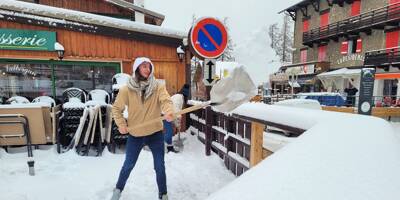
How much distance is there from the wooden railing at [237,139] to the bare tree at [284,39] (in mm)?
52677

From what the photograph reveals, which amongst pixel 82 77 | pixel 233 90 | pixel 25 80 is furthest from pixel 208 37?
pixel 25 80

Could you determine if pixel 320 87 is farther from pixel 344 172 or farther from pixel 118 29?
pixel 344 172

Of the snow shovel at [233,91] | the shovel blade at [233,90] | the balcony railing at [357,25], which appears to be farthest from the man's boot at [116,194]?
A: the balcony railing at [357,25]

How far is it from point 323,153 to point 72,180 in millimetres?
3986

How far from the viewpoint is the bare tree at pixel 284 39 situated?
57.0m

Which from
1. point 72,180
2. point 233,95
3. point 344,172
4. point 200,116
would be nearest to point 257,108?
point 233,95

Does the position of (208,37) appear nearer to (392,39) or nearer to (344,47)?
(392,39)

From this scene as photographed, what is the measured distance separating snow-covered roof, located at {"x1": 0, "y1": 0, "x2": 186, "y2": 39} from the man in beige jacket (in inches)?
182

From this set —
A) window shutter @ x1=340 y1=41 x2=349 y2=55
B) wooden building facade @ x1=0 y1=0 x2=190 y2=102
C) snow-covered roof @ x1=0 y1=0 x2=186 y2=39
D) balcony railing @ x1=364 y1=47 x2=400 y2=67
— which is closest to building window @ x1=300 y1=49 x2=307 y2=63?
window shutter @ x1=340 y1=41 x2=349 y2=55

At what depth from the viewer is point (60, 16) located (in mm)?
6645

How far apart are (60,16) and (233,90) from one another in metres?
5.80

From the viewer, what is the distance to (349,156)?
3.57 feet

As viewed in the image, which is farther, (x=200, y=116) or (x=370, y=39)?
(x=370, y=39)

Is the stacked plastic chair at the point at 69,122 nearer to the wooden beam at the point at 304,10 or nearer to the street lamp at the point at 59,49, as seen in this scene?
the street lamp at the point at 59,49
